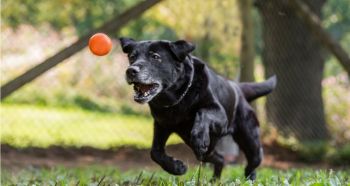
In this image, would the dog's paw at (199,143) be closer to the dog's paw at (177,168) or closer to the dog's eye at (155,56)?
the dog's paw at (177,168)

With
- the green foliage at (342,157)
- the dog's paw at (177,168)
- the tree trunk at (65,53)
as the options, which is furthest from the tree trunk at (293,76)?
the dog's paw at (177,168)

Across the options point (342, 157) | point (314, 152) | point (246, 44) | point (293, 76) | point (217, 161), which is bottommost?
point (342, 157)

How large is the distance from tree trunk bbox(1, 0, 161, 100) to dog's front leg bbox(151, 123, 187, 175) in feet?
9.43

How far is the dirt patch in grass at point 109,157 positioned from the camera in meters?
11.2

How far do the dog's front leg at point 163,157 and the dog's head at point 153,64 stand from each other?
2.02 ft

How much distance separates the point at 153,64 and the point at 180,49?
0.83 feet

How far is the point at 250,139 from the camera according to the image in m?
6.71

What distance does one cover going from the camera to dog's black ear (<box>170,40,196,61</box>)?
514cm

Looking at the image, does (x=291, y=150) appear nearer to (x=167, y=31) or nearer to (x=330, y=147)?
(x=330, y=147)

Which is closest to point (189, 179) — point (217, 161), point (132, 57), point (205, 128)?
point (205, 128)

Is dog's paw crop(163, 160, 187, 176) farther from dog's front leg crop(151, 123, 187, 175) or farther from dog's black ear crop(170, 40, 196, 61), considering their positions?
dog's black ear crop(170, 40, 196, 61)


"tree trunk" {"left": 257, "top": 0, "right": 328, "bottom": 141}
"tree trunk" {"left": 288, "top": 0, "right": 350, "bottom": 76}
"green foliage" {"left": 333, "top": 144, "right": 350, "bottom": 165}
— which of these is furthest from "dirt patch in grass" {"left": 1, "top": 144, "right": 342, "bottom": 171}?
"tree trunk" {"left": 288, "top": 0, "right": 350, "bottom": 76}

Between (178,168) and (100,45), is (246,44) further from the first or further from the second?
(100,45)

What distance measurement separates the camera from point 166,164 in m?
5.57
